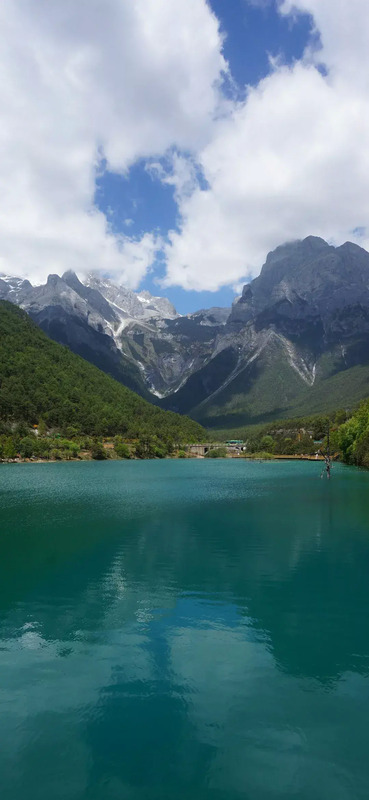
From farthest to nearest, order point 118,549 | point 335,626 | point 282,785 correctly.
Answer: point 118,549, point 335,626, point 282,785

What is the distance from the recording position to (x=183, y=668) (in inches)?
687

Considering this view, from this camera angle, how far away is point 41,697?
15.5 meters

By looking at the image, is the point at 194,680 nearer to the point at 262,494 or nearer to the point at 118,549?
the point at 118,549

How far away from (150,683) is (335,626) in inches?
374

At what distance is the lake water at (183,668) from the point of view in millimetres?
12008

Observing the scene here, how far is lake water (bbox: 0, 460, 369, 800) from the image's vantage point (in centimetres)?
1201

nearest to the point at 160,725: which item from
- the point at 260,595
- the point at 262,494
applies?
the point at 260,595

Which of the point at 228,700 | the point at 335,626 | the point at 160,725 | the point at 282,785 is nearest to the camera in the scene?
the point at 282,785

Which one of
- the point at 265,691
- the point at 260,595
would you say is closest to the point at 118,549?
the point at 260,595

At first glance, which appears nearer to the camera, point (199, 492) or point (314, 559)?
point (314, 559)

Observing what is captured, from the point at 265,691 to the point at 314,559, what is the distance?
1863 cm

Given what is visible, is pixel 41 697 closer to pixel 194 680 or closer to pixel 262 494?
pixel 194 680

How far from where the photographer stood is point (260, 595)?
83.6ft

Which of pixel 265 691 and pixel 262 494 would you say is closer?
pixel 265 691
